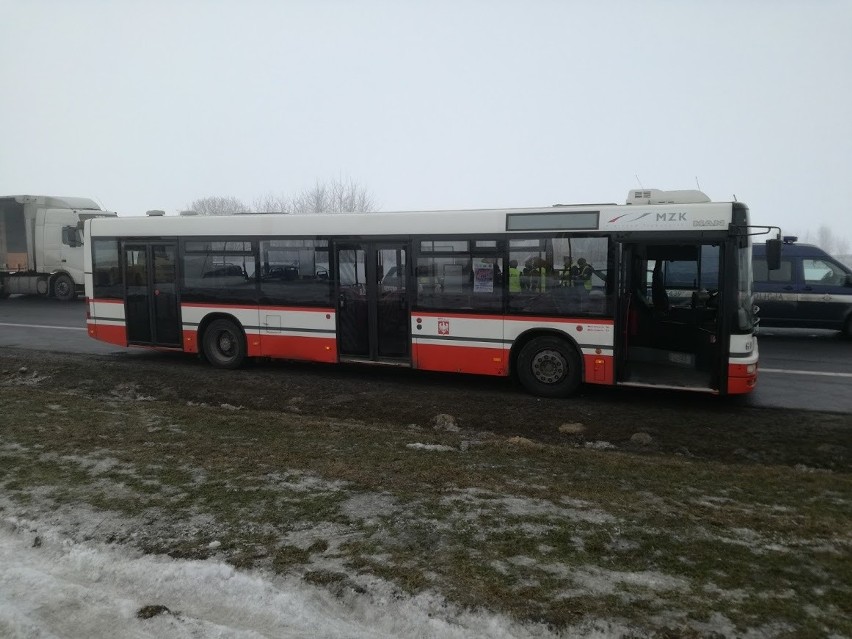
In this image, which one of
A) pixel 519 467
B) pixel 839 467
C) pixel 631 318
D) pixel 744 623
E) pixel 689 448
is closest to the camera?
pixel 744 623

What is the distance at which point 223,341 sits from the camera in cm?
1258

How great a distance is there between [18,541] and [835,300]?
16405 mm

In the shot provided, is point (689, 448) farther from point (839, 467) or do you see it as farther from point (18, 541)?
point (18, 541)

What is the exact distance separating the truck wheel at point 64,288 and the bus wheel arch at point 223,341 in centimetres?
1771

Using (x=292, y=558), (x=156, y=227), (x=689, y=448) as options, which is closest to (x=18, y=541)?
(x=292, y=558)

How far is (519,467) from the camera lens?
615 cm

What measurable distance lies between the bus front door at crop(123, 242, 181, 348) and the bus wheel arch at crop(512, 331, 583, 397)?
6.44 m

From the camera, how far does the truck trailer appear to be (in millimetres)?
27312

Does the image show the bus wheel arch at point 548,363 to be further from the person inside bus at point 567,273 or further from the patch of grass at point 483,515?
the patch of grass at point 483,515

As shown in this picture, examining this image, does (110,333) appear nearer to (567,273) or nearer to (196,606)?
(567,273)

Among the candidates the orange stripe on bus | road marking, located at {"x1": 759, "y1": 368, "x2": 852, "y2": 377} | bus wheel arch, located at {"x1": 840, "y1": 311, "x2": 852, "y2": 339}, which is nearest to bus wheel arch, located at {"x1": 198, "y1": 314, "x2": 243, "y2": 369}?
the orange stripe on bus

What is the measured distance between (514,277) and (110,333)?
806 cm

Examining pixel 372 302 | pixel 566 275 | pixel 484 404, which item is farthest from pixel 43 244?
pixel 566 275

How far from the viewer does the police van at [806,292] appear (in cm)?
1574
